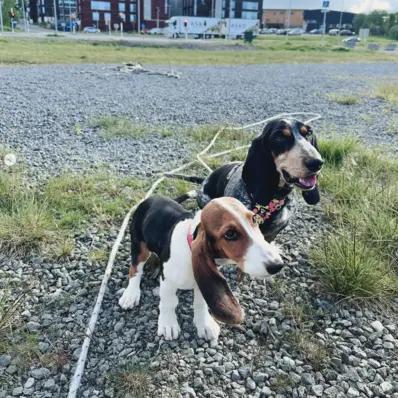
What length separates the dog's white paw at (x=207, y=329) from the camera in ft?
9.62

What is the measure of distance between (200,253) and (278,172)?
1.35 meters

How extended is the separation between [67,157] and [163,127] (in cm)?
237

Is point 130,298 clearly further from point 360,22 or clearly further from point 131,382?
point 360,22

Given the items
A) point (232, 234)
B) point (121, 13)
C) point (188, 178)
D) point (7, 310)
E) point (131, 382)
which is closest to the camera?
point (232, 234)

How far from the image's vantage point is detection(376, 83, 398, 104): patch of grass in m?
12.3

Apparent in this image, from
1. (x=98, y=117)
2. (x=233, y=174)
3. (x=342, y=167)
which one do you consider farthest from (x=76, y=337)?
Result: (x=98, y=117)

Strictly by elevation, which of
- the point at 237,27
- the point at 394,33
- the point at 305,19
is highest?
the point at 305,19

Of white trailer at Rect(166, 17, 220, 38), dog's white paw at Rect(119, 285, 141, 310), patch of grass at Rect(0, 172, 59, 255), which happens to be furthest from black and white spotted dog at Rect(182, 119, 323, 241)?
white trailer at Rect(166, 17, 220, 38)

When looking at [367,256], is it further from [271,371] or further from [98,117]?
[98,117]

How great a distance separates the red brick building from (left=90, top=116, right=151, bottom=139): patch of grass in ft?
238

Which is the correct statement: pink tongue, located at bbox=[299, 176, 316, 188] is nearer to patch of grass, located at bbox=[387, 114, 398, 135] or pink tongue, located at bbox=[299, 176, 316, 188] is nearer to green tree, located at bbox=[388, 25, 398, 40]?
patch of grass, located at bbox=[387, 114, 398, 135]

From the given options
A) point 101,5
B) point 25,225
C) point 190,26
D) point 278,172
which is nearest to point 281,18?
point 101,5

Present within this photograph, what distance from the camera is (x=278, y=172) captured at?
3.50 m

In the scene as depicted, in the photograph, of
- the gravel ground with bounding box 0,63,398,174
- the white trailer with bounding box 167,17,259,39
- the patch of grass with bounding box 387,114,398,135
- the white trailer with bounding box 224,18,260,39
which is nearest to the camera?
the gravel ground with bounding box 0,63,398,174
